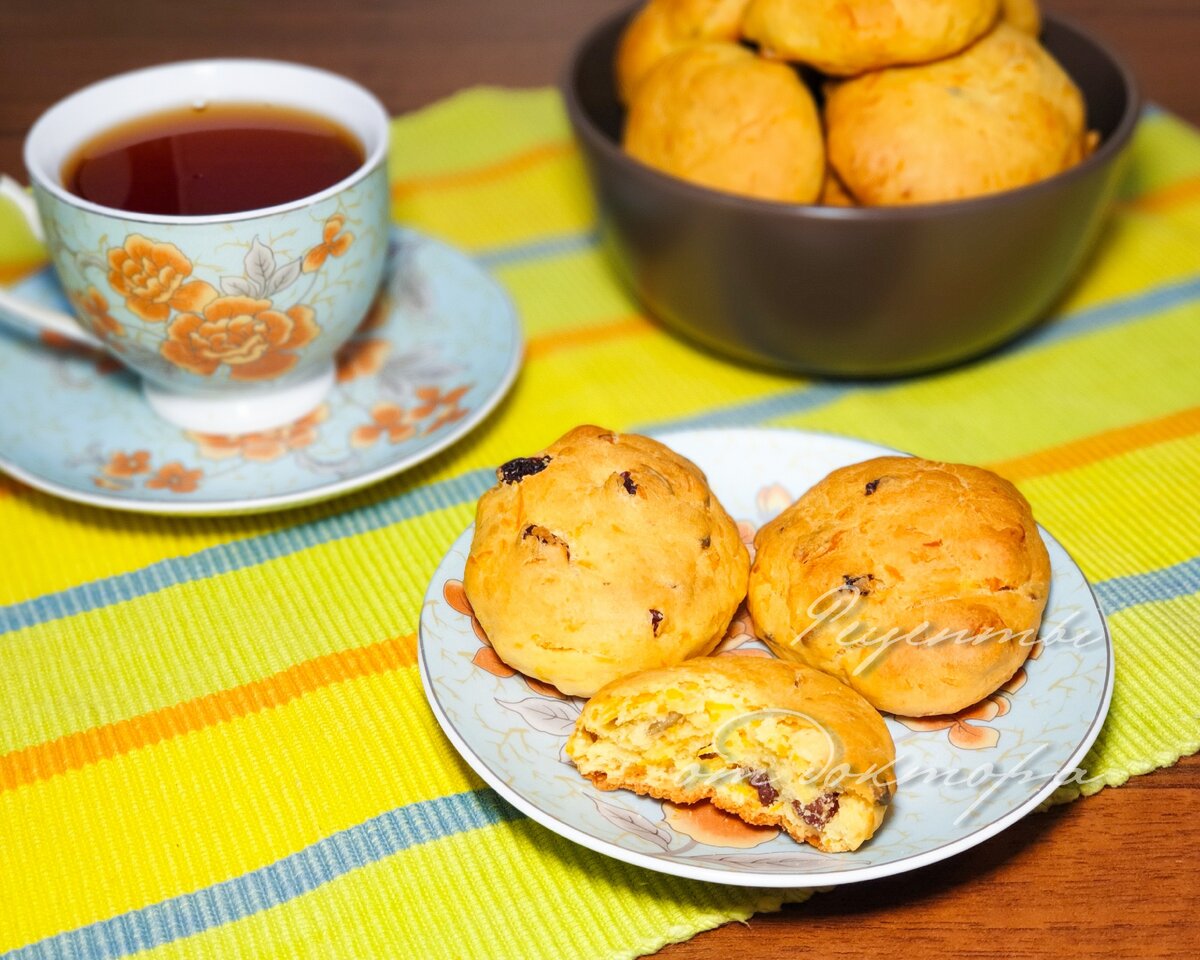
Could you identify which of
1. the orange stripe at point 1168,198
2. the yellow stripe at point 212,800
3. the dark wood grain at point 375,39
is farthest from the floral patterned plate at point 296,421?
the orange stripe at point 1168,198

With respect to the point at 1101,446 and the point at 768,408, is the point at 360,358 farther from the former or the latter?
the point at 1101,446

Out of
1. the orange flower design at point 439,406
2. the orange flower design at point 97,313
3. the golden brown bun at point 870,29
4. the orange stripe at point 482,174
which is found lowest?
the orange stripe at point 482,174

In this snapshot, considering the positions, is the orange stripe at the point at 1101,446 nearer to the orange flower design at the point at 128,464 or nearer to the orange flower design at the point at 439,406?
the orange flower design at the point at 439,406

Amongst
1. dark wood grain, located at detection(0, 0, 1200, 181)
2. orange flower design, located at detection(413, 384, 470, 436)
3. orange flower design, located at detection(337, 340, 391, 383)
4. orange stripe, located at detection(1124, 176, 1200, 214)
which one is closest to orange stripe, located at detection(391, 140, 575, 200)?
dark wood grain, located at detection(0, 0, 1200, 181)

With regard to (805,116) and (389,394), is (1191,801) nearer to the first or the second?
(805,116)

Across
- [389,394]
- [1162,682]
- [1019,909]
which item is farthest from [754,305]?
[1019,909]

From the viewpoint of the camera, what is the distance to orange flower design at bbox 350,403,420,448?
122cm

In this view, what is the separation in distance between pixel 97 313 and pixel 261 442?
0.18 meters

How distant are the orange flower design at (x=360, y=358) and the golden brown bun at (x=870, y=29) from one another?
49cm

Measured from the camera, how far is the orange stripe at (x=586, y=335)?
4.69 ft

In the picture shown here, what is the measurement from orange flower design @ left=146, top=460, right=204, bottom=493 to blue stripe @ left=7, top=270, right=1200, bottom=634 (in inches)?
2.3

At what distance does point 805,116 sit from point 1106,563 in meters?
0.48

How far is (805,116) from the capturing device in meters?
1.21

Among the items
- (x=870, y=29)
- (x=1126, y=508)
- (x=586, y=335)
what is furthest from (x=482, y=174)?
(x=1126, y=508)
